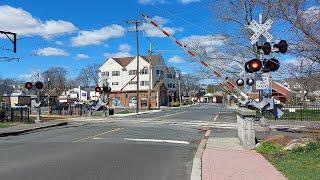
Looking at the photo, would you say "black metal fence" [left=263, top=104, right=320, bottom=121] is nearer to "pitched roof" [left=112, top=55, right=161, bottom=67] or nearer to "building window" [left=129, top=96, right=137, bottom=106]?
"building window" [left=129, top=96, right=137, bottom=106]

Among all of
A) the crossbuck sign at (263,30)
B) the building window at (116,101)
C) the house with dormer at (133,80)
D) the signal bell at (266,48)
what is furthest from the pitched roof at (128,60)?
the signal bell at (266,48)

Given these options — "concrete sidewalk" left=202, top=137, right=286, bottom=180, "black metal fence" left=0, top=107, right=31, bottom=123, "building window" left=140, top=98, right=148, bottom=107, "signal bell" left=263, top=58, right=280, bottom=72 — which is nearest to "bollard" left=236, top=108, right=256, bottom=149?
"concrete sidewalk" left=202, top=137, right=286, bottom=180

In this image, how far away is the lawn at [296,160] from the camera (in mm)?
9571

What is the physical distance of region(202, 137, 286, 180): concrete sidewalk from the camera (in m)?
10.0

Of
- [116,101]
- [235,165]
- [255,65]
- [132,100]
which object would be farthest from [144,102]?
[235,165]

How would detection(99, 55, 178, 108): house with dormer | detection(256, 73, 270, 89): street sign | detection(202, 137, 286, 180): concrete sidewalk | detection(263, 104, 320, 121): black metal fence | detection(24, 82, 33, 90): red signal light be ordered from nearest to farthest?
detection(202, 137, 286, 180): concrete sidewalk
detection(256, 73, 270, 89): street sign
detection(24, 82, 33, 90): red signal light
detection(263, 104, 320, 121): black metal fence
detection(99, 55, 178, 108): house with dormer

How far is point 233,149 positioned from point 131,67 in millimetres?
95002

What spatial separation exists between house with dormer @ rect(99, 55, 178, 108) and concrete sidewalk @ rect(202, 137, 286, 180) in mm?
85954

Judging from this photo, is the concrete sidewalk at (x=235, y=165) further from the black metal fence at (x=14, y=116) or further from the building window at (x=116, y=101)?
the building window at (x=116, y=101)

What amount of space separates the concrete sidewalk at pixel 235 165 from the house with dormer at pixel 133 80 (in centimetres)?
8595

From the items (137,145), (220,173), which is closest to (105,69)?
(137,145)

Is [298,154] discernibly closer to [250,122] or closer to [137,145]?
[250,122]

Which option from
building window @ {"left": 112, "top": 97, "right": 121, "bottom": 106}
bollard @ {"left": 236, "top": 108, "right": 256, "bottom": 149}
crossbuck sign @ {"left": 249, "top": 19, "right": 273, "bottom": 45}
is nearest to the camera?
crossbuck sign @ {"left": 249, "top": 19, "right": 273, "bottom": 45}

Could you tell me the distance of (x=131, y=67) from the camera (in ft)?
361
